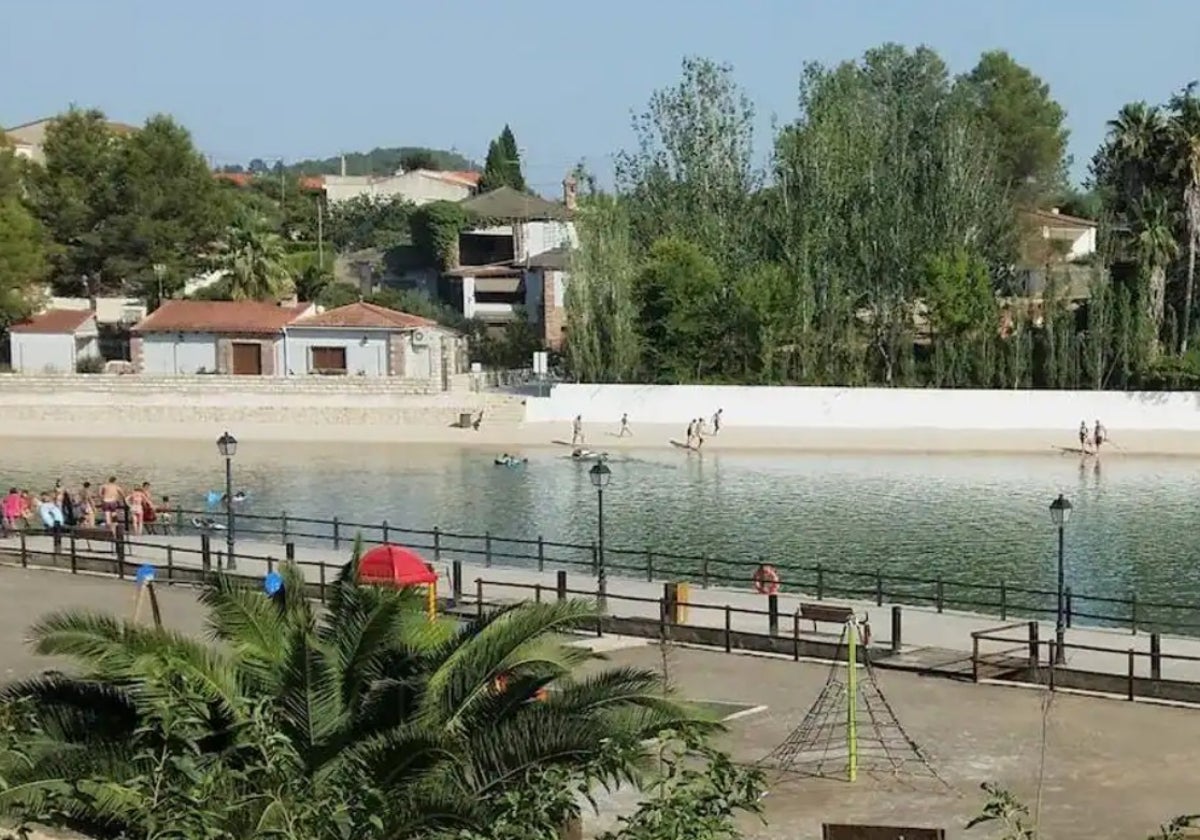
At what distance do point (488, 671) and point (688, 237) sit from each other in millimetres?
64757

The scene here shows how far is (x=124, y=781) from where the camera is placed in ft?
38.3

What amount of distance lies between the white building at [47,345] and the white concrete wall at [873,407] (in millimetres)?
21930

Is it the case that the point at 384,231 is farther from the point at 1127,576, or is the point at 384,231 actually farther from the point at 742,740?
the point at 742,740

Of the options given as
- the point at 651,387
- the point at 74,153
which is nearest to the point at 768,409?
the point at 651,387

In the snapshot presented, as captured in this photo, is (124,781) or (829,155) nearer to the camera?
(124,781)

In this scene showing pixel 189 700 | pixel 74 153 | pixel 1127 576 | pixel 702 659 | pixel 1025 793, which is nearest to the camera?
pixel 189 700

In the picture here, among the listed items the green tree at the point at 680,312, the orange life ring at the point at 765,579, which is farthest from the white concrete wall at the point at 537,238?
the orange life ring at the point at 765,579

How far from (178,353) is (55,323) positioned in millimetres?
7226

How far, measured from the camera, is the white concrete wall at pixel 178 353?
243 ft

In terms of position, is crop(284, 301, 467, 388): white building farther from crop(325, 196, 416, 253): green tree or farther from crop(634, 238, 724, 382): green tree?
crop(325, 196, 416, 253): green tree

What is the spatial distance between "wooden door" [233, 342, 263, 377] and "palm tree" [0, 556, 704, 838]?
60.3m

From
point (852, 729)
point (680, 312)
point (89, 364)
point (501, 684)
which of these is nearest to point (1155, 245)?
point (680, 312)

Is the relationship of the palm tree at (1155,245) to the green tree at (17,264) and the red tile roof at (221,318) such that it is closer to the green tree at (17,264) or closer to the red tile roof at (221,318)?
the red tile roof at (221,318)

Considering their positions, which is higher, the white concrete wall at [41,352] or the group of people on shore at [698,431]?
the white concrete wall at [41,352]
